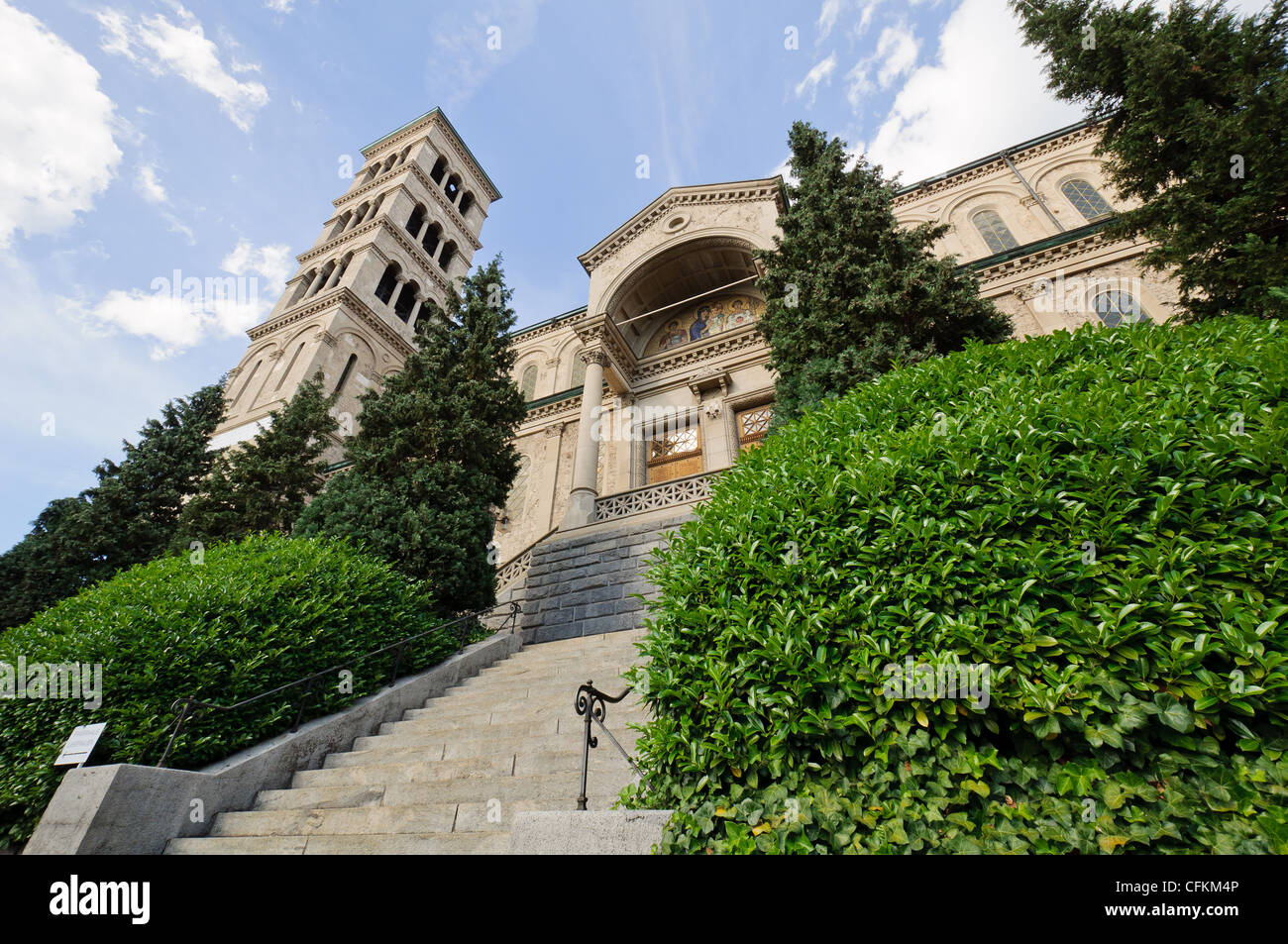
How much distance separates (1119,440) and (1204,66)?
10292mm

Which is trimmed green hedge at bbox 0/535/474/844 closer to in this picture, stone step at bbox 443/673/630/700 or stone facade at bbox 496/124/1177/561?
stone step at bbox 443/673/630/700

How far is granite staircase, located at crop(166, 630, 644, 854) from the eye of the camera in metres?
4.04

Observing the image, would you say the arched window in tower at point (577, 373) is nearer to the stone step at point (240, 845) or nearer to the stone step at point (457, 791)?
the stone step at point (457, 791)

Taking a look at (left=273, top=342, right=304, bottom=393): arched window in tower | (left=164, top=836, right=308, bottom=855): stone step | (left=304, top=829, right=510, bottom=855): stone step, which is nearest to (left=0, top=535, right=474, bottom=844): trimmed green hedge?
(left=164, top=836, right=308, bottom=855): stone step

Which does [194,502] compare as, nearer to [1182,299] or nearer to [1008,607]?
[1008,607]

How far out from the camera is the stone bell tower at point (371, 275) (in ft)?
78.2

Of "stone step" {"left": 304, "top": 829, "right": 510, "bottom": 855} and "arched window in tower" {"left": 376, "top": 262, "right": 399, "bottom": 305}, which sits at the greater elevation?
"arched window in tower" {"left": 376, "top": 262, "right": 399, "bottom": 305}

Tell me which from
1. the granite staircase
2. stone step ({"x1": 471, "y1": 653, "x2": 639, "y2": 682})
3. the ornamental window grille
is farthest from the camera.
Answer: the ornamental window grille

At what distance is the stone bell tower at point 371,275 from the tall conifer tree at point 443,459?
675 centimetres

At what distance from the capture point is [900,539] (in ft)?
10.6

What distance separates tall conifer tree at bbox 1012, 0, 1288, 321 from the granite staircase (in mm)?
9452

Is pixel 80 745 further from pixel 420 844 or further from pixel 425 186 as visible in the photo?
pixel 425 186
